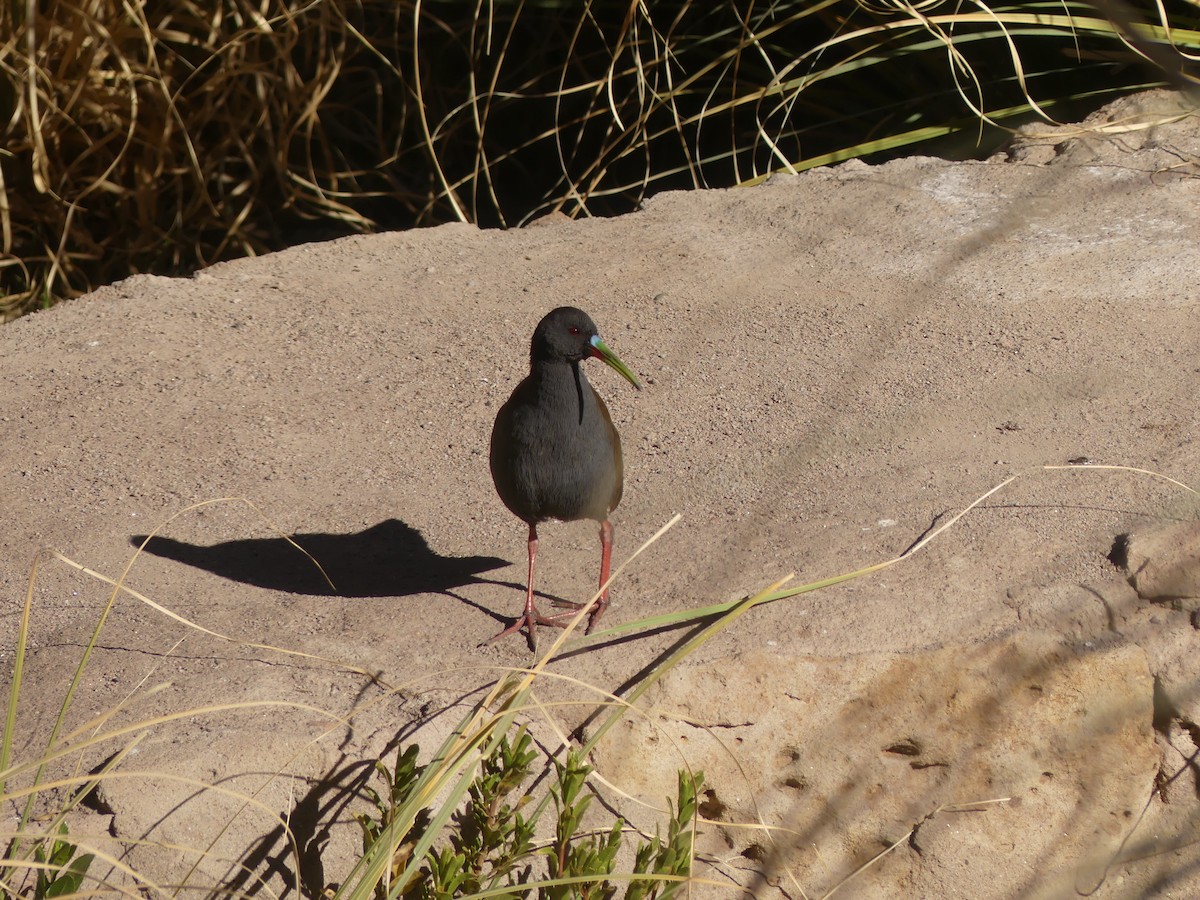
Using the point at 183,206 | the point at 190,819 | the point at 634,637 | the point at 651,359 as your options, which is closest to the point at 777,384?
the point at 651,359

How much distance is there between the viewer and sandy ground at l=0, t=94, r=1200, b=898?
2.98 m

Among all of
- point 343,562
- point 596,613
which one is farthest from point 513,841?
point 343,562

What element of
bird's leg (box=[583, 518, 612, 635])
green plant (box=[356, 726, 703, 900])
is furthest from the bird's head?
green plant (box=[356, 726, 703, 900])

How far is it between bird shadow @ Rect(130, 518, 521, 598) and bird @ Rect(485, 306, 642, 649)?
1.39 feet

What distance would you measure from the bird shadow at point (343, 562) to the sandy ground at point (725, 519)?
0.05ft

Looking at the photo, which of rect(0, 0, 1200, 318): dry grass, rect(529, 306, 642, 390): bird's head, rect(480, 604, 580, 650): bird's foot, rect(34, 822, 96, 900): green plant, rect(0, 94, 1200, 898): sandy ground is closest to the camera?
rect(34, 822, 96, 900): green plant

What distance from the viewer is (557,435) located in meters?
3.45

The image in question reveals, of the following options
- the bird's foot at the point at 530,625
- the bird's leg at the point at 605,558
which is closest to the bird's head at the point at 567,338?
the bird's leg at the point at 605,558

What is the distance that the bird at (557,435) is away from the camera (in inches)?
135

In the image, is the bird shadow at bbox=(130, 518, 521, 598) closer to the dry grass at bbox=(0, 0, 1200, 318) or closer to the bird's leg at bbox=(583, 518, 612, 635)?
the bird's leg at bbox=(583, 518, 612, 635)

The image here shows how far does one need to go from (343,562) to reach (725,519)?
1158mm

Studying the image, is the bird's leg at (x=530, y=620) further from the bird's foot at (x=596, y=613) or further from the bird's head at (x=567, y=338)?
the bird's head at (x=567, y=338)

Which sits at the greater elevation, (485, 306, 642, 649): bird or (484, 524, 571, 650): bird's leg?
(485, 306, 642, 649): bird

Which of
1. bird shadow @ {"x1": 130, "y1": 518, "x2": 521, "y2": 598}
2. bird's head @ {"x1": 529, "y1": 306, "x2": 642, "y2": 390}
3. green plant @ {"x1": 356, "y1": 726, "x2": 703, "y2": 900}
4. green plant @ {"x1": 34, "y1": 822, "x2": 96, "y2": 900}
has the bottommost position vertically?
bird shadow @ {"x1": 130, "y1": 518, "x2": 521, "y2": 598}
